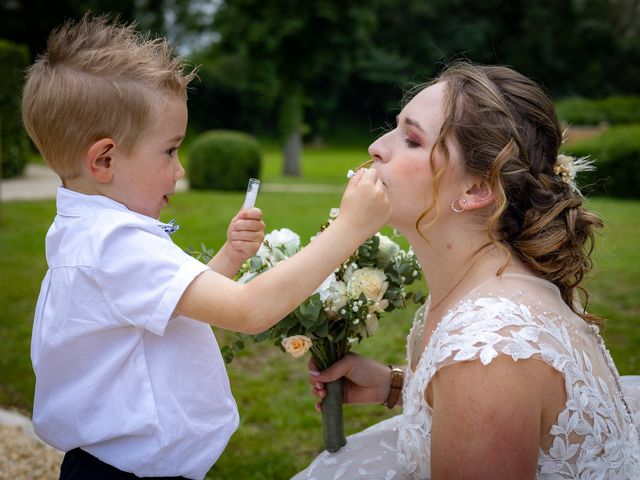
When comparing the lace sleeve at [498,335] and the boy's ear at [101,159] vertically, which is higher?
the boy's ear at [101,159]

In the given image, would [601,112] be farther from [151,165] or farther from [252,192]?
[151,165]

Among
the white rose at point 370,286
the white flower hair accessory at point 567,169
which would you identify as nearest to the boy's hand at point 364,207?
the white rose at point 370,286

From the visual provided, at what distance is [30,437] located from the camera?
14.1 feet

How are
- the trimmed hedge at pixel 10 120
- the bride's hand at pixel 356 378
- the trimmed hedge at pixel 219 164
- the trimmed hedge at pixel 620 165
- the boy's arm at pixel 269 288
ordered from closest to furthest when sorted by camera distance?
1. the boy's arm at pixel 269 288
2. the bride's hand at pixel 356 378
3. the trimmed hedge at pixel 620 165
4. the trimmed hedge at pixel 219 164
5. the trimmed hedge at pixel 10 120

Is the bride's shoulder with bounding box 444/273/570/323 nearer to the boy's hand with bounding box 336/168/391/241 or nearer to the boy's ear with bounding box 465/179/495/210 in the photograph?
the boy's ear with bounding box 465/179/495/210

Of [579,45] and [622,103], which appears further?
[579,45]

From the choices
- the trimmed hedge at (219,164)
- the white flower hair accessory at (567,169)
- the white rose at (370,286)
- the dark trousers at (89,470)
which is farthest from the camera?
the trimmed hedge at (219,164)

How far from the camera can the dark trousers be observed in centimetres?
215

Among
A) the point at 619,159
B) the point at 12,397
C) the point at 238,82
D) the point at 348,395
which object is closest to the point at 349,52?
the point at 619,159

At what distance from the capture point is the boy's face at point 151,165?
2082 mm

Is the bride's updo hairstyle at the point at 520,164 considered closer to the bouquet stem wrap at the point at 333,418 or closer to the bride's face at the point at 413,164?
the bride's face at the point at 413,164

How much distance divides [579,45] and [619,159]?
26780 millimetres

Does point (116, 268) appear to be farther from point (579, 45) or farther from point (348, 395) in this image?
point (579, 45)

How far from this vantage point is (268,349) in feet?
20.0
